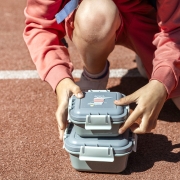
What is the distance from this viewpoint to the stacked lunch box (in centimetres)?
138

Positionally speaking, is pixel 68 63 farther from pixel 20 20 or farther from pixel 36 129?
pixel 20 20

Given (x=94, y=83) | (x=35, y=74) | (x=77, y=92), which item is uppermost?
(x=77, y=92)

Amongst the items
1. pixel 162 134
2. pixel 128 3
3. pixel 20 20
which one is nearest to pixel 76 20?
pixel 128 3

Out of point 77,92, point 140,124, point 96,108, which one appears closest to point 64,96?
point 77,92

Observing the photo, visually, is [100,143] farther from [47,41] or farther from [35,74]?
[35,74]

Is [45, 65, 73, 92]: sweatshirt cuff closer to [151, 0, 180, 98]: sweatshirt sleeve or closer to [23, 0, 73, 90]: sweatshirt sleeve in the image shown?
[23, 0, 73, 90]: sweatshirt sleeve

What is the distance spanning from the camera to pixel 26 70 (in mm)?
2422

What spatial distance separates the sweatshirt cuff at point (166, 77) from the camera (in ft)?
5.03

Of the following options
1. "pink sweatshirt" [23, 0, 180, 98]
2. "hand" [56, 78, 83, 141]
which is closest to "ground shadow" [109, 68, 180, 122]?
"pink sweatshirt" [23, 0, 180, 98]

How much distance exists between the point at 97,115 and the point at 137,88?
2.84 feet

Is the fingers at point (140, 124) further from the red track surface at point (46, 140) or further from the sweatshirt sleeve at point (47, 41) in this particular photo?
the sweatshirt sleeve at point (47, 41)

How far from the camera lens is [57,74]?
1.65 metres

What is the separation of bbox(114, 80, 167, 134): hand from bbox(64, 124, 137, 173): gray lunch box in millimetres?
52

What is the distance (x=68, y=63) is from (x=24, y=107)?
413 millimetres
